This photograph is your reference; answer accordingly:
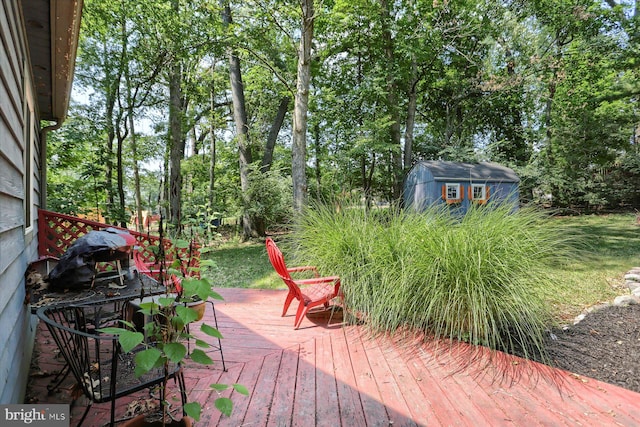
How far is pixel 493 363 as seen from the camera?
238 cm

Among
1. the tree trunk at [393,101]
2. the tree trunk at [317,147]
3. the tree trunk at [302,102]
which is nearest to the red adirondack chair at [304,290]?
the tree trunk at [302,102]

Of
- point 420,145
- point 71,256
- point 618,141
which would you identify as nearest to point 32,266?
point 71,256

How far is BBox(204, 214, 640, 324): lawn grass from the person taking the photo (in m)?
3.44

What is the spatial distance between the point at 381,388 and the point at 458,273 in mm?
1098

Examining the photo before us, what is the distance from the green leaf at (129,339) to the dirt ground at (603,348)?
2.83 metres

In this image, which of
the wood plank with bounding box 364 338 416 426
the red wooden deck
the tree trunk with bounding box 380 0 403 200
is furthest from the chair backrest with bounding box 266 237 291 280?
the tree trunk with bounding box 380 0 403 200

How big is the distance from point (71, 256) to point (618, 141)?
16.7 m

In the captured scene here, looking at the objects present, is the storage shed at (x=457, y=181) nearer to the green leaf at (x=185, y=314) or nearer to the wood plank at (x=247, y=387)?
the wood plank at (x=247, y=387)

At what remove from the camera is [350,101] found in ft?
38.9

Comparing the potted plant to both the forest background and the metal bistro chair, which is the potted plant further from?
the forest background

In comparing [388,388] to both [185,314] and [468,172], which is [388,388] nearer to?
[185,314]

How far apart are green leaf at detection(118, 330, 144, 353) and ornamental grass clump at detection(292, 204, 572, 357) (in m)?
2.08

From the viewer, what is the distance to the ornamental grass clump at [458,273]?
99.0 inches

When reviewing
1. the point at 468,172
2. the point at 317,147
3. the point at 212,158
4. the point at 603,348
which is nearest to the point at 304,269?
the point at 603,348
